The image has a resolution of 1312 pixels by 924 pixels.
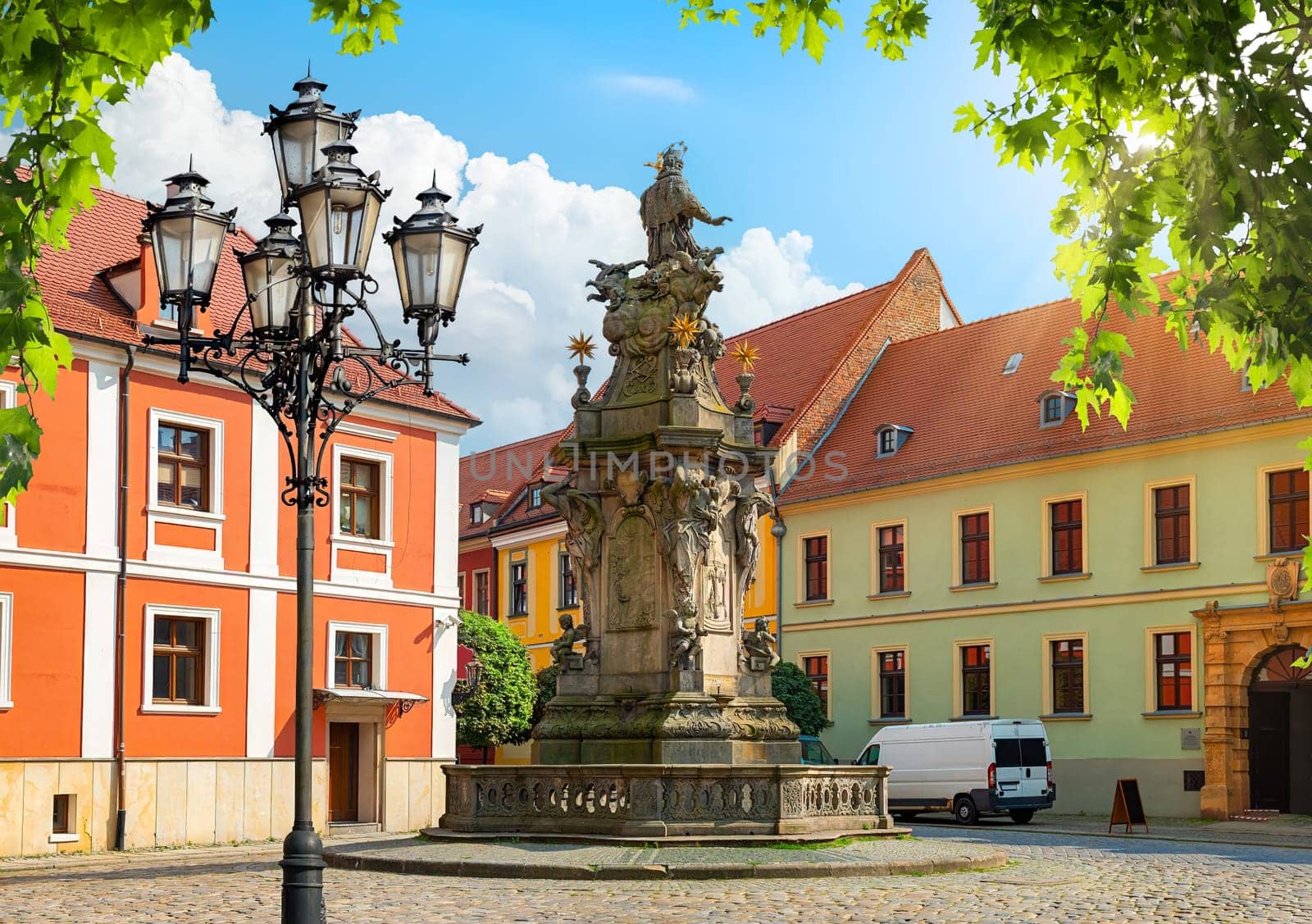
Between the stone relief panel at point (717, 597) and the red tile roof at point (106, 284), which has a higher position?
the red tile roof at point (106, 284)

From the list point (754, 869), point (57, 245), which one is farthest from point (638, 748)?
point (57, 245)

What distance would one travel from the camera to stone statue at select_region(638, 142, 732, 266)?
18.9m

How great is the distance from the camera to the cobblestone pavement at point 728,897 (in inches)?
484

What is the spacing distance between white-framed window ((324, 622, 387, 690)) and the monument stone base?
1239 centimetres

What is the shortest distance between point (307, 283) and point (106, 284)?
1840 centimetres

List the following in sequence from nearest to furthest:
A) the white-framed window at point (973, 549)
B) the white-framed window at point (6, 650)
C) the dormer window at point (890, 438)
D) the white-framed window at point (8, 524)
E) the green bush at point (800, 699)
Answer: the white-framed window at point (6, 650), the white-framed window at point (8, 524), the white-framed window at point (973, 549), the green bush at point (800, 699), the dormer window at point (890, 438)

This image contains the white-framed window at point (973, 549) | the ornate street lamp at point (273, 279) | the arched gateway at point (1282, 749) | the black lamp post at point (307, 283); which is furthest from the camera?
the white-framed window at point (973, 549)

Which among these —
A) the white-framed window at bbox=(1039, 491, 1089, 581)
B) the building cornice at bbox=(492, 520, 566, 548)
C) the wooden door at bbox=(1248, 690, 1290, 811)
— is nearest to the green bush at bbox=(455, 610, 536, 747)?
the building cornice at bbox=(492, 520, 566, 548)

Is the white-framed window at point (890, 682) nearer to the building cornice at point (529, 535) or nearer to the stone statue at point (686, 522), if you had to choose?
the building cornice at point (529, 535)

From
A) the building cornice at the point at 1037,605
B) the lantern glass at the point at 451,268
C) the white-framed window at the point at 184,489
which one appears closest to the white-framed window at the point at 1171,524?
the building cornice at the point at 1037,605

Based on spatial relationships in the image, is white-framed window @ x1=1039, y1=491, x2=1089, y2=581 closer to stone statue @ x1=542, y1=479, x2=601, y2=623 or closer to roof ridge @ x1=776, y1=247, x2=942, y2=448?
roof ridge @ x1=776, y1=247, x2=942, y2=448

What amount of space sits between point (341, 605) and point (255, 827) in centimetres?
428

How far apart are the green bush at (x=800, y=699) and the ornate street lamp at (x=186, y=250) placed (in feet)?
91.6

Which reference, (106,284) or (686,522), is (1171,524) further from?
(106,284)
